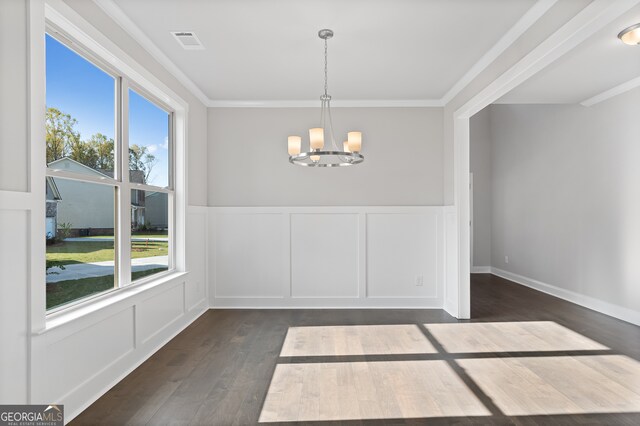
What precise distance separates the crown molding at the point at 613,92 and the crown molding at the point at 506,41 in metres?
1.79

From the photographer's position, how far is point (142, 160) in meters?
3.60

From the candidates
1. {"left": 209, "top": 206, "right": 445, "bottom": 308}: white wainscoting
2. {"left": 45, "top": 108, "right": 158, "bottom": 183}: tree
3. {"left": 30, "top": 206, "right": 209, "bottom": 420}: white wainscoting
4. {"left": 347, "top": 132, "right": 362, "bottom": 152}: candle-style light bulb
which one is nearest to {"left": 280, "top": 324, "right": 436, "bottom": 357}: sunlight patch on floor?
{"left": 209, "top": 206, "right": 445, "bottom": 308}: white wainscoting

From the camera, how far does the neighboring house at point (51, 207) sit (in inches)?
92.2

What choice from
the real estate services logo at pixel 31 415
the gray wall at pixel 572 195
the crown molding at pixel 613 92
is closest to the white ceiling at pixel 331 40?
the crown molding at pixel 613 92

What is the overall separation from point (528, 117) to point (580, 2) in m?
4.30

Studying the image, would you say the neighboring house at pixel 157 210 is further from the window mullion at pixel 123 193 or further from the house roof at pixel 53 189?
the house roof at pixel 53 189

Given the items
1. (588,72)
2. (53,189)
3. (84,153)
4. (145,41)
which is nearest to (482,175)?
(588,72)

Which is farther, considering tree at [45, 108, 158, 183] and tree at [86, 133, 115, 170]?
tree at [86, 133, 115, 170]

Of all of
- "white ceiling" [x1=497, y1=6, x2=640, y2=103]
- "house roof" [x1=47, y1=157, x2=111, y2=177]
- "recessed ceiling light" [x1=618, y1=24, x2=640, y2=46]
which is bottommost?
"house roof" [x1=47, y1=157, x2=111, y2=177]

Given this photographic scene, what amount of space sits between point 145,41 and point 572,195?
5403 mm

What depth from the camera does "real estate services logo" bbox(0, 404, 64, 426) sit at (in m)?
1.90

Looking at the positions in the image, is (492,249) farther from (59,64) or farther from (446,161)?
(59,64)

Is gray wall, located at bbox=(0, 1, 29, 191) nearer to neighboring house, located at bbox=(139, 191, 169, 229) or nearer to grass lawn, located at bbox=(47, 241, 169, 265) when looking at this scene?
grass lawn, located at bbox=(47, 241, 169, 265)

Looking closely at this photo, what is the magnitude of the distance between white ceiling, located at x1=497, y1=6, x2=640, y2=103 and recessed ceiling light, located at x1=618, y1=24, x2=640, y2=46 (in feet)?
0.15
